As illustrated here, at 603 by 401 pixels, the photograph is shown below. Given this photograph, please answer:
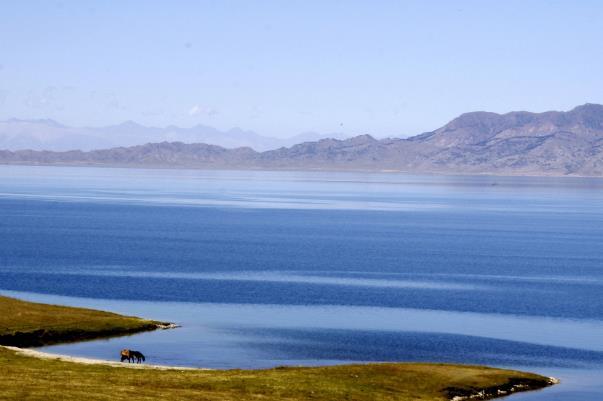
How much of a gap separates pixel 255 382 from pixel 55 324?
31081mm

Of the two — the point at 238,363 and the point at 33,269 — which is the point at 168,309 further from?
the point at 33,269

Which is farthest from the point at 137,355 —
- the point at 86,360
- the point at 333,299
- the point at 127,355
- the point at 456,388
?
the point at 333,299

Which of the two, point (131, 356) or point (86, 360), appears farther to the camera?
point (131, 356)

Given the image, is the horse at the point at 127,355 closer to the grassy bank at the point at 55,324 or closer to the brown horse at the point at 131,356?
the brown horse at the point at 131,356

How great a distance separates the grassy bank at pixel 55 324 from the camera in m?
87.1

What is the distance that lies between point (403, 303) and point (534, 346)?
25.7m

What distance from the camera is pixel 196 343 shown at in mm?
88438

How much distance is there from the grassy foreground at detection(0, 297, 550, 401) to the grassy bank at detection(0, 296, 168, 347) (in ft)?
38.6

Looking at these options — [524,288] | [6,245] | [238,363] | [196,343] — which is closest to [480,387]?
[238,363]

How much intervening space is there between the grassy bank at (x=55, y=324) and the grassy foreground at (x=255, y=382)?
1175 cm

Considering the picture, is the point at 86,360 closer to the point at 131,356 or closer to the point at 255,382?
the point at 131,356

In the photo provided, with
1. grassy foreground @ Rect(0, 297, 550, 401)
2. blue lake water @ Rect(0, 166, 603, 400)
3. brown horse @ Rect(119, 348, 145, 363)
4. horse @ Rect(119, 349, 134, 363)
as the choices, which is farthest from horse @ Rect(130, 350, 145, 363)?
grassy foreground @ Rect(0, 297, 550, 401)

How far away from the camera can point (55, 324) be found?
298 feet

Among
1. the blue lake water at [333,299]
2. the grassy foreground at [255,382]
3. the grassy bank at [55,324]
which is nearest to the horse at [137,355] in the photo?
the blue lake water at [333,299]
